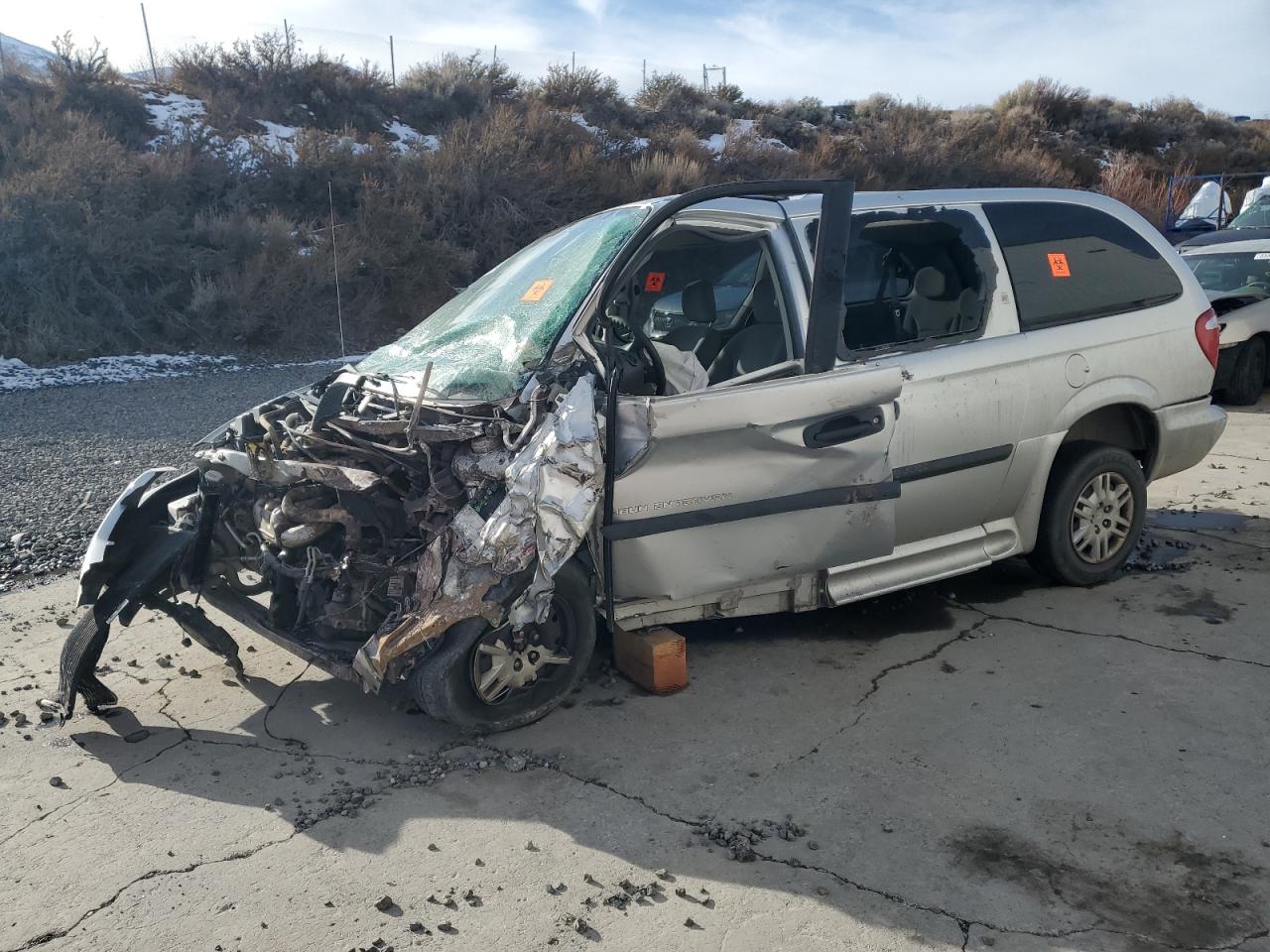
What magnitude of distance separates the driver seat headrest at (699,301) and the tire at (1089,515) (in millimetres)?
1918

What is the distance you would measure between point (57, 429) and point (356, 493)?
6320 mm

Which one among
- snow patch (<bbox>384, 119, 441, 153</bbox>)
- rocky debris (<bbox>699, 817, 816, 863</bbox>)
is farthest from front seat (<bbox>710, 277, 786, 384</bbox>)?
snow patch (<bbox>384, 119, 441, 153</bbox>)

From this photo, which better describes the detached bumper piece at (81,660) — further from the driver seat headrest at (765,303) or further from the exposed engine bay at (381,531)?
the driver seat headrest at (765,303)

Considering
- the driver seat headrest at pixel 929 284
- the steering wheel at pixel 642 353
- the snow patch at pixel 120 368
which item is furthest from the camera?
the snow patch at pixel 120 368

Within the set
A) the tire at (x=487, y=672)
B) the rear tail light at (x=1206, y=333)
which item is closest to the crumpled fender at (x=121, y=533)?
the tire at (x=487, y=672)

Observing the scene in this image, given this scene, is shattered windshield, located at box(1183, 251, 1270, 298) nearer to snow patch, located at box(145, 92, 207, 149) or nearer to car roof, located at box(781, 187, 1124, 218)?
car roof, located at box(781, 187, 1124, 218)

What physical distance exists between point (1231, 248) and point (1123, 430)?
300 inches

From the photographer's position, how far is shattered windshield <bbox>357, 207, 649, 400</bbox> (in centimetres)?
411

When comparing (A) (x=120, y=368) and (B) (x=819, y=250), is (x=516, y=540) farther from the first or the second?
(A) (x=120, y=368)

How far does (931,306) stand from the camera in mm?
4789

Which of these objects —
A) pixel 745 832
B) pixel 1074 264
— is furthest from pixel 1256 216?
pixel 745 832

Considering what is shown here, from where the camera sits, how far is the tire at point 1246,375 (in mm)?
10570

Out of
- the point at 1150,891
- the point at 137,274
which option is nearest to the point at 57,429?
the point at 137,274

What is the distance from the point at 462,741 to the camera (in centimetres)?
390
